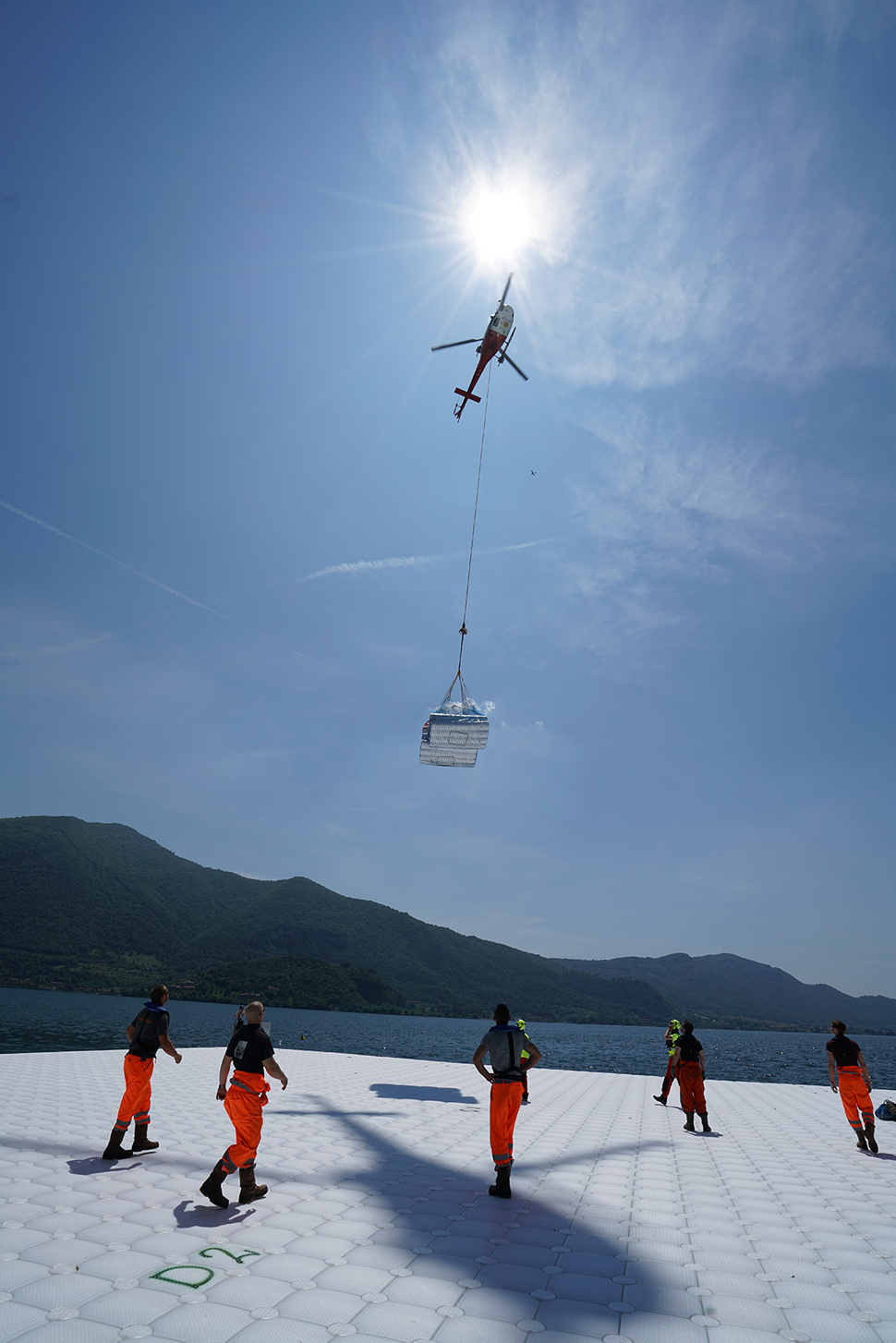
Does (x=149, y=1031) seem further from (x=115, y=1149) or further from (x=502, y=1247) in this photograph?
(x=502, y=1247)

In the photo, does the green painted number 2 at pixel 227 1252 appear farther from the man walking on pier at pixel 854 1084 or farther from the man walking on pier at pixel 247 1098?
the man walking on pier at pixel 854 1084

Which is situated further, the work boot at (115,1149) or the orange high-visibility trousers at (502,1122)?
the work boot at (115,1149)

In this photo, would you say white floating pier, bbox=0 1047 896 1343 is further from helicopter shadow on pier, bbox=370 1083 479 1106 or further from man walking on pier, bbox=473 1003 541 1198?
helicopter shadow on pier, bbox=370 1083 479 1106

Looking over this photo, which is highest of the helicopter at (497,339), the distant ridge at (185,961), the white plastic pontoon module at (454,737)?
the helicopter at (497,339)

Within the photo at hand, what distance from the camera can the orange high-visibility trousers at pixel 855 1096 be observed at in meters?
11.0

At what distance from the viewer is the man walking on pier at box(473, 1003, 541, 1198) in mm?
7527

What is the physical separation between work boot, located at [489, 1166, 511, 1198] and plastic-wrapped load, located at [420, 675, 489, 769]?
14.1m

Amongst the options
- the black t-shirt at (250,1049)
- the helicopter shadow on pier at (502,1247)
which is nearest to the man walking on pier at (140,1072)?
the black t-shirt at (250,1049)

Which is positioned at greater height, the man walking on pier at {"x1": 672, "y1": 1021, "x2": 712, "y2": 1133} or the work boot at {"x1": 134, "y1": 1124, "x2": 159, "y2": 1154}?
the man walking on pier at {"x1": 672, "y1": 1021, "x2": 712, "y2": 1133}

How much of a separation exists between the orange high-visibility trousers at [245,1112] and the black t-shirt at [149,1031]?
2020mm

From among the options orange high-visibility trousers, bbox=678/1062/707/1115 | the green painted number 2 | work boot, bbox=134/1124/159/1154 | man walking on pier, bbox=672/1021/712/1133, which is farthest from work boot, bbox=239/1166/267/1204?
orange high-visibility trousers, bbox=678/1062/707/1115

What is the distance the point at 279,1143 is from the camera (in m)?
9.74

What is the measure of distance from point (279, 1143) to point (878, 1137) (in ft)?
37.5

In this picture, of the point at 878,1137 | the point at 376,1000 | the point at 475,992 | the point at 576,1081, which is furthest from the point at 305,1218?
the point at 475,992
